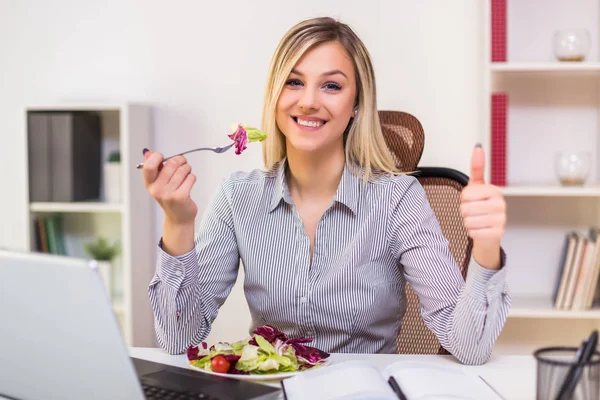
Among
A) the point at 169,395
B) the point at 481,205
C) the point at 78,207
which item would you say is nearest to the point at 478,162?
the point at 481,205

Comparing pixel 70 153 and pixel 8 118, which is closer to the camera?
pixel 70 153

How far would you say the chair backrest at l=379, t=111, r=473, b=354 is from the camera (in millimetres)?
1958

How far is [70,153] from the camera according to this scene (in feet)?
10.1

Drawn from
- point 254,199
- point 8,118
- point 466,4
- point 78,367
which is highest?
point 466,4

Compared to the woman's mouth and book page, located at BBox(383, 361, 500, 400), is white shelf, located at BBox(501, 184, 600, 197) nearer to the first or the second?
the woman's mouth

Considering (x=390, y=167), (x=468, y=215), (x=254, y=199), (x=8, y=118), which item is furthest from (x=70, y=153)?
(x=468, y=215)

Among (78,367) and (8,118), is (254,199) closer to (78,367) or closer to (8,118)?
(78,367)

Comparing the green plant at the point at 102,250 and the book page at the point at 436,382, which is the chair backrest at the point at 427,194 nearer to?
the book page at the point at 436,382

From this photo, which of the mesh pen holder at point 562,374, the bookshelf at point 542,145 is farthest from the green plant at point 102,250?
the mesh pen holder at point 562,374

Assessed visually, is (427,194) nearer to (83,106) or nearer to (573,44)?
(573,44)

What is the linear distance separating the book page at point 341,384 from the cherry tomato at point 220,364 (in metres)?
0.13

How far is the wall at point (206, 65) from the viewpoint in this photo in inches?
119

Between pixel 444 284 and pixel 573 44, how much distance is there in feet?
4.98

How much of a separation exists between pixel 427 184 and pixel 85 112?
5.66ft
